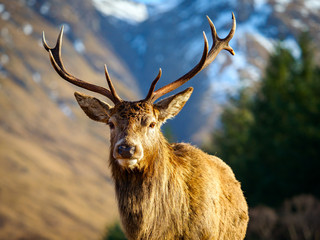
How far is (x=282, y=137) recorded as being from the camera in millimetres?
32219

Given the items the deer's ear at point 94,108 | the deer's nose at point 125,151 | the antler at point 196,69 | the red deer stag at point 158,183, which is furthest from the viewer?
the deer's ear at point 94,108

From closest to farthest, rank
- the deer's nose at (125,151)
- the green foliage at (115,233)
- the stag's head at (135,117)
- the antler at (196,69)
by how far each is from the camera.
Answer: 1. the deer's nose at (125,151)
2. the stag's head at (135,117)
3. the antler at (196,69)
4. the green foliage at (115,233)

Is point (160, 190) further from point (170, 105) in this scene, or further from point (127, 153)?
point (170, 105)

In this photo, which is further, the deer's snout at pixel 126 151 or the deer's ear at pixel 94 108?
the deer's ear at pixel 94 108

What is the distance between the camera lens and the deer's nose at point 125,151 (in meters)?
5.41

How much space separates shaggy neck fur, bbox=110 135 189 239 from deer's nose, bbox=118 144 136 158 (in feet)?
1.51

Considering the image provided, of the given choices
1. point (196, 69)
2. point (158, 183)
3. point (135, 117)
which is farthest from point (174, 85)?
point (158, 183)

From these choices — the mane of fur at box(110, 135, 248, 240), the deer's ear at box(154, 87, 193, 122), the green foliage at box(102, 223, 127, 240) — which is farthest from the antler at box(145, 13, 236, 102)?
the green foliage at box(102, 223, 127, 240)

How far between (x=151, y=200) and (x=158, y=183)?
0.27 m

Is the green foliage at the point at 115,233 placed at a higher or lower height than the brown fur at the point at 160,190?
Result: higher

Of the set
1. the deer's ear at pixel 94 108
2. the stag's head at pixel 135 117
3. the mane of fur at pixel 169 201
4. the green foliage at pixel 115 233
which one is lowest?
the mane of fur at pixel 169 201

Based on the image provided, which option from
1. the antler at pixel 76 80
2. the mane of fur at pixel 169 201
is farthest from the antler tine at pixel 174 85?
the mane of fur at pixel 169 201

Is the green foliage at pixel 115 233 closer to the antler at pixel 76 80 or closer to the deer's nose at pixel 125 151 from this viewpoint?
the antler at pixel 76 80

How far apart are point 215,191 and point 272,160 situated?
27.2 metres
